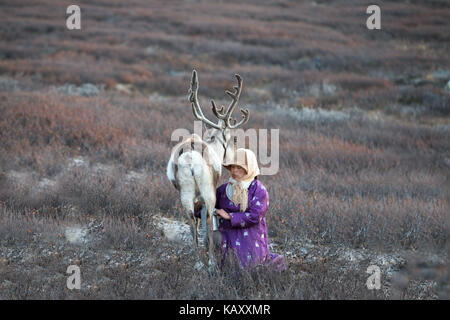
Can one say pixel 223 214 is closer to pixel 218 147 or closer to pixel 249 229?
pixel 249 229

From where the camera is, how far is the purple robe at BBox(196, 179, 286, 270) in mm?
3787

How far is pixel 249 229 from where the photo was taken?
3.95 m

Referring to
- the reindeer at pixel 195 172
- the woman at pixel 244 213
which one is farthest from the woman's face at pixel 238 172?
the reindeer at pixel 195 172

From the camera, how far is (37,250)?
15.0 ft

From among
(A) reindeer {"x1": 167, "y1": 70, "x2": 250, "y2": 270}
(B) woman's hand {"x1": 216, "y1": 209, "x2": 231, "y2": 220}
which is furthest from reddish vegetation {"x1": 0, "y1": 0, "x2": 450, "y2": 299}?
(A) reindeer {"x1": 167, "y1": 70, "x2": 250, "y2": 270}

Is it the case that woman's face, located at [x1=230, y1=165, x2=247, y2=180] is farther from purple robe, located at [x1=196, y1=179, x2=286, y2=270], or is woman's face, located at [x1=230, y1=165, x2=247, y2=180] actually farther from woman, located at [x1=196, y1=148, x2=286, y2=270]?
purple robe, located at [x1=196, y1=179, x2=286, y2=270]

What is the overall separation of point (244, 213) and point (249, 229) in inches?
10.2

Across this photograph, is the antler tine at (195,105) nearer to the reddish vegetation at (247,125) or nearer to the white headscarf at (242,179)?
the white headscarf at (242,179)

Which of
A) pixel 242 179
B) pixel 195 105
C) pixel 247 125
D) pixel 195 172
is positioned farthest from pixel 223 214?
pixel 247 125

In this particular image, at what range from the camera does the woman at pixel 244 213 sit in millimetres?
3717

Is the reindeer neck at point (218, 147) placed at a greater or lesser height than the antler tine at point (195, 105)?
lesser

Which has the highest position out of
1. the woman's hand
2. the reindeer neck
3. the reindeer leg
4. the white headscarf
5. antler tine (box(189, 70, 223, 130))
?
antler tine (box(189, 70, 223, 130))

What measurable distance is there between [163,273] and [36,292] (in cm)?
119
